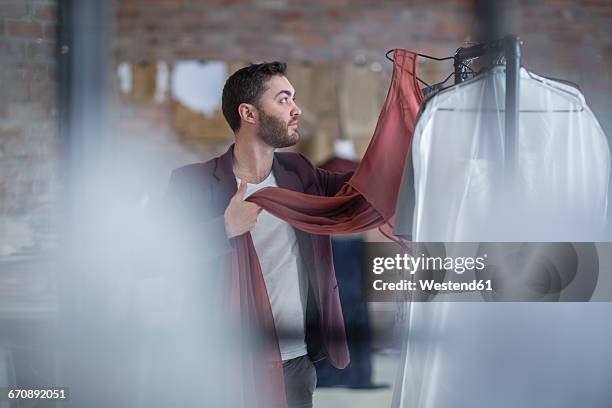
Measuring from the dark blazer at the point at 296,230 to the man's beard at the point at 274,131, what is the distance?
37 millimetres

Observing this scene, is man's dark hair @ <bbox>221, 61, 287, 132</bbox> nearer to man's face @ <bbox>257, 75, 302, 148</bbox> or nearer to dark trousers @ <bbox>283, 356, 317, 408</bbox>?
man's face @ <bbox>257, 75, 302, 148</bbox>

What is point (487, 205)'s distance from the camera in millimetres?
1961

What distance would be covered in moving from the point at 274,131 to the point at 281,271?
400mm

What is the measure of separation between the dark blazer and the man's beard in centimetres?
4

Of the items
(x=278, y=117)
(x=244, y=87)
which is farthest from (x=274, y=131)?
(x=244, y=87)

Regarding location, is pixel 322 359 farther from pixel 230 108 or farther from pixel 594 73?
pixel 594 73

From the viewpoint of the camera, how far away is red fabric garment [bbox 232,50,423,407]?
6.59 feet

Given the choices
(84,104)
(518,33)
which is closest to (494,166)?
(518,33)

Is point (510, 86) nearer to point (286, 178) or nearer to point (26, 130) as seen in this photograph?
point (286, 178)

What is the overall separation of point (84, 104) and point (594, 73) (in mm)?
1486

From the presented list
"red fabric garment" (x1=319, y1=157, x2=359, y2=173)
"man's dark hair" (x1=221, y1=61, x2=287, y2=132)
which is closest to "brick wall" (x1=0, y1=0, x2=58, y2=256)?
"man's dark hair" (x1=221, y1=61, x2=287, y2=132)

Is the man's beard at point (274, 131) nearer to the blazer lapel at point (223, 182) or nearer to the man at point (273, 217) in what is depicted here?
the man at point (273, 217)

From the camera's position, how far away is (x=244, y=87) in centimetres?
206

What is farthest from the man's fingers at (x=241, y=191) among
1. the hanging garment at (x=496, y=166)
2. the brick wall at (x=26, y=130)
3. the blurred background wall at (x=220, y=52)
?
the brick wall at (x=26, y=130)
